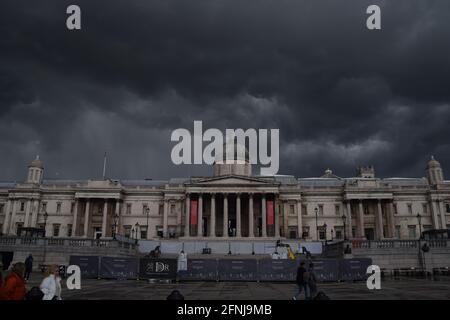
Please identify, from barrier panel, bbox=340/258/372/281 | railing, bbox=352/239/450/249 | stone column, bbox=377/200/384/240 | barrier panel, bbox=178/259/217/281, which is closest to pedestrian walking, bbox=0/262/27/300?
barrier panel, bbox=178/259/217/281

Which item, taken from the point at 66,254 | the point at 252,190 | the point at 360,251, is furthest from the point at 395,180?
the point at 66,254

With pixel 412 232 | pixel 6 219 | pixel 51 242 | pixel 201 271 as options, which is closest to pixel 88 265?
pixel 201 271

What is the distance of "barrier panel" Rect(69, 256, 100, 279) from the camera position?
29281mm

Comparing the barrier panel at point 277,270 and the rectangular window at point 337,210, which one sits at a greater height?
the rectangular window at point 337,210

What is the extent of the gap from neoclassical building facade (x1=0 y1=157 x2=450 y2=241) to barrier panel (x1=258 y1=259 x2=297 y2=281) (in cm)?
4097

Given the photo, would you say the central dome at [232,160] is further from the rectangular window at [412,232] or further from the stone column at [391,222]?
the rectangular window at [412,232]

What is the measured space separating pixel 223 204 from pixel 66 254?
38.6 meters

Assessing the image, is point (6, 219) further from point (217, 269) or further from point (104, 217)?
point (217, 269)

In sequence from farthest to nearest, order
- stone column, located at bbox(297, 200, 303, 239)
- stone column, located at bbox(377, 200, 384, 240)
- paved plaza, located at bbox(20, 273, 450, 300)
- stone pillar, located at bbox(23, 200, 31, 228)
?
stone pillar, located at bbox(23, 200, 31, 228) < stone column, located at bbox(297, 200, 303, 239) < stone column, located at bbox(377, 200, 384, 240) < paved plaza, located at bbox(20, 273, 450, 300)

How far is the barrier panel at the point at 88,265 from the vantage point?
96.1 ft

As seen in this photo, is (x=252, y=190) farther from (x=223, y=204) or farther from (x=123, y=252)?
(x=123, y=252)

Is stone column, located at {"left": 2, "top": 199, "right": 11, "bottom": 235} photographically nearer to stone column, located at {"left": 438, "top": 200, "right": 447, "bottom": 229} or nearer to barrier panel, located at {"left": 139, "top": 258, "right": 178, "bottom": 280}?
barrier panel, located at {"left": 139, "top": 258, "right": 178, "bottom": 280}

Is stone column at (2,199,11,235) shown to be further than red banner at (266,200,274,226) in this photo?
Yes

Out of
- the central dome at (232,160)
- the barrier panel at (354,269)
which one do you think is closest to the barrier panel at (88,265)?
the barrier panel at (354,269)
